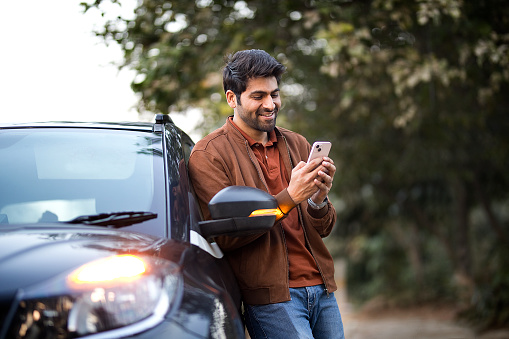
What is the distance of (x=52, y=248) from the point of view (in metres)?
1.84

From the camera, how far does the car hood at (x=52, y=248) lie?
1691 millimetres

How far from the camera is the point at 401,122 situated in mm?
7215

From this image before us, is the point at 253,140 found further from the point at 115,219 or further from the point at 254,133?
the point at 115,219

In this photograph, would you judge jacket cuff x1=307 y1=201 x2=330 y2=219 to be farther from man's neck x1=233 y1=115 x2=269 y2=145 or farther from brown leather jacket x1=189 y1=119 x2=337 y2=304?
man's neck x1=233 y1=115 x2=269 y2=145

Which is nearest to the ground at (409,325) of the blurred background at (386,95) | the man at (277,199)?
the blurred background at (386,95)

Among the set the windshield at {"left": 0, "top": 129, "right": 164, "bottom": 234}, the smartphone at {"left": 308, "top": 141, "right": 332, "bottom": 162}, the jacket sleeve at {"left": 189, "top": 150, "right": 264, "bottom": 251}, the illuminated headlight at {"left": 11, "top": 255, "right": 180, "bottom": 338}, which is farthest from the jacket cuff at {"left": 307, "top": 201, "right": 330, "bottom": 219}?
the illuminated headlight at {"left": 11, "top": 255, "right": 180, "bottom": 338}

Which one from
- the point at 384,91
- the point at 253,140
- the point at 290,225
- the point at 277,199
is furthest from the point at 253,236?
the point at 384,91

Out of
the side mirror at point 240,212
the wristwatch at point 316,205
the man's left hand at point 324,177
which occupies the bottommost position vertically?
the side mirror at point 240,212

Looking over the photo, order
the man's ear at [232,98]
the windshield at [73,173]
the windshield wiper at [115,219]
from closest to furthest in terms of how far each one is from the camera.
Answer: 1. the windshield wiper at [115,219]
2. the windshield at [73,173]
3. the man's ear at [232,98]

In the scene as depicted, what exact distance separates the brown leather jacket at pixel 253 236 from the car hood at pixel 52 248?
68 centimetres

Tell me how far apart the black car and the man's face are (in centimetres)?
37

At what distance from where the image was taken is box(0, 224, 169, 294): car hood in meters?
1.69

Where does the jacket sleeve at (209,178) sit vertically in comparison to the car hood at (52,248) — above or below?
above

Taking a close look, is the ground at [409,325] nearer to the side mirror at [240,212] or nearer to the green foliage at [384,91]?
the green foliage at [384,91]
